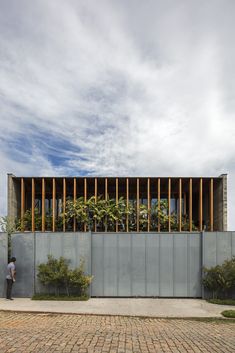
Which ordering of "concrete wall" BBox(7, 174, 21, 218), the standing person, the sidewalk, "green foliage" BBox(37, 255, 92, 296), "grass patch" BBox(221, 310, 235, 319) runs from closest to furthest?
"grass patch" BBox(221, 310, 235, 319) → the sidewalk → the standing person → "green foliage" BBox(37, 255, 92, 296) → "concrete wall" BBox(7, 174, 21, 218)

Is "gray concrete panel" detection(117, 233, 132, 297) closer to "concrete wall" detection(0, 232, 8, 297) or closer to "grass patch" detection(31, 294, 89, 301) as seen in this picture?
"grass patch" detection(31, 294, 89, 301)

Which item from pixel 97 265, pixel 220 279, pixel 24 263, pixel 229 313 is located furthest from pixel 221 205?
pixel 24 263

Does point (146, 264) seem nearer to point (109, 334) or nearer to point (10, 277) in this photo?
point (10, 277)

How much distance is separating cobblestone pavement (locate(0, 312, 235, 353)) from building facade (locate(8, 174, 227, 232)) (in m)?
12.8

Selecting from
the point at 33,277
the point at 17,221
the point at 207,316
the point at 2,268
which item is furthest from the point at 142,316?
the point at 17,221

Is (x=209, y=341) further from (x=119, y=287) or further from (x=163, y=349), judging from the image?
(x=119, y=287)

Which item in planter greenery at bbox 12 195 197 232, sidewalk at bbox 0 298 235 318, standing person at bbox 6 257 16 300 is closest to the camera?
sidewalk at bbox 0 298 235 318

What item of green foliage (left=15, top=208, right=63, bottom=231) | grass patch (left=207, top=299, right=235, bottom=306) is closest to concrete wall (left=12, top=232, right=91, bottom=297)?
grass patch (left=207, top=299, right=235, bottom=306)

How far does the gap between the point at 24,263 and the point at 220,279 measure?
6.77m

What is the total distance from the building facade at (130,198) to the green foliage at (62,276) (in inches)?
367

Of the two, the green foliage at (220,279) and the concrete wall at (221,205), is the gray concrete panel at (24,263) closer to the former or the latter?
the green foliage at (220,279)

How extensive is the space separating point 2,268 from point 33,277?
115 cm

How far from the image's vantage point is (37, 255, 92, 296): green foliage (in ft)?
41.6

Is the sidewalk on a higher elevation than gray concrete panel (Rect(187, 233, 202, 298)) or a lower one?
lower
